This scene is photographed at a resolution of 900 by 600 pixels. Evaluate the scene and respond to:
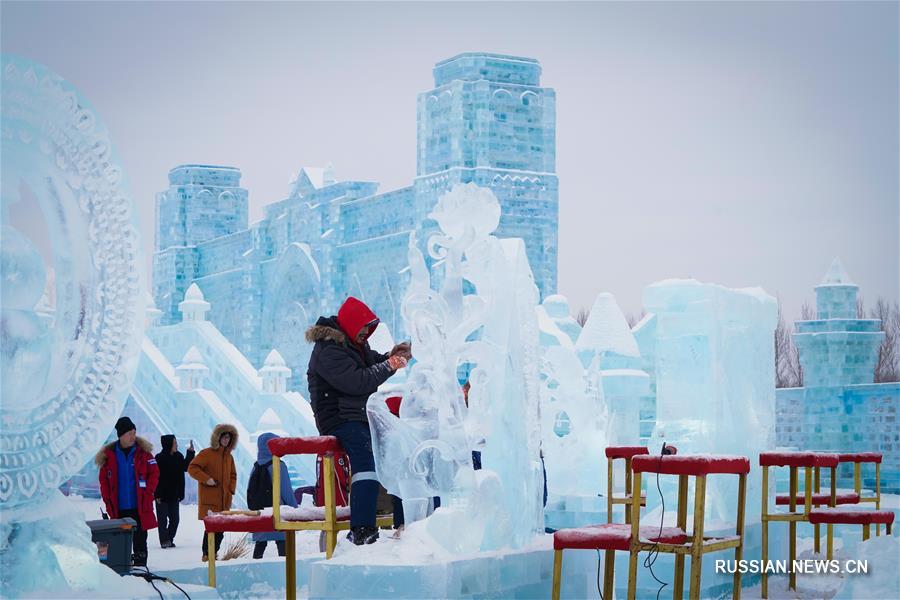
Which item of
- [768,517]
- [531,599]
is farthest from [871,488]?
[531,599]

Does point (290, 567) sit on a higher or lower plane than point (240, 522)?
lower

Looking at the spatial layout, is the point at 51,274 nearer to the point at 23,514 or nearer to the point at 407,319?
the point at 23,514

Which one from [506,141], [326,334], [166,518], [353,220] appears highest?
[506,141]

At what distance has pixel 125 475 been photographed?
9.60m

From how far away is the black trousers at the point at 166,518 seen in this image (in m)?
12.2

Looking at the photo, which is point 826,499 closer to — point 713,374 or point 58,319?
point 713,374

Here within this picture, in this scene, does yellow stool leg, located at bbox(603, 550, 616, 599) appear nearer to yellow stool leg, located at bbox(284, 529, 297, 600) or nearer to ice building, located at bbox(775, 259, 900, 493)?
yellow stool leg, located at bbox(284, 529, 297, 600)

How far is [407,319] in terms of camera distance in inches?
280

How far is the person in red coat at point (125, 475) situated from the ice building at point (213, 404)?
8.15 metres

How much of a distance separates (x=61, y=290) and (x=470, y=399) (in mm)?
2216

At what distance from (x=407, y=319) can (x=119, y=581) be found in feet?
6.50

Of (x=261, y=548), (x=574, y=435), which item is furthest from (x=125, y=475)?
(x=574, y=435)

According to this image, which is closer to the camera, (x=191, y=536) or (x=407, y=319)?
(x=407, y=319)

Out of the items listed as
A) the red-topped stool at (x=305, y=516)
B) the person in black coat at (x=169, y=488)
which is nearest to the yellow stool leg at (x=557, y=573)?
the red-topped stool at (x=305, y=516)
